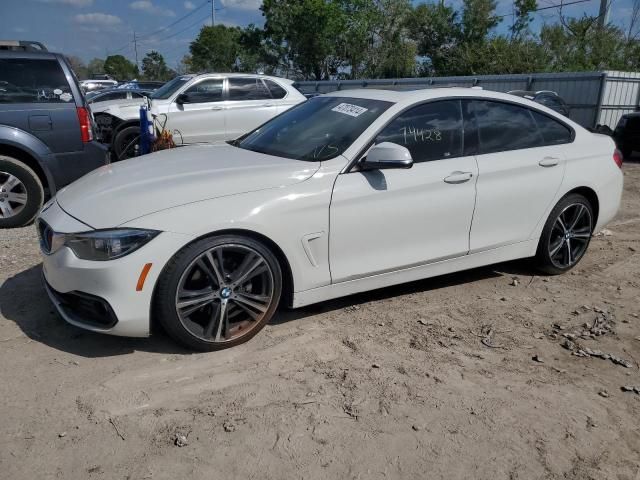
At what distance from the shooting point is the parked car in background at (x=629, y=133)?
42.5ft

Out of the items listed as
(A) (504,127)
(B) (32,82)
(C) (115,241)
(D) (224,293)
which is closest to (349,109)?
(A) (504,127)

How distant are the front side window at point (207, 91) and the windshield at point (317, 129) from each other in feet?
18.7

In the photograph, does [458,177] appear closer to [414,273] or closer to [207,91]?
[414,273]

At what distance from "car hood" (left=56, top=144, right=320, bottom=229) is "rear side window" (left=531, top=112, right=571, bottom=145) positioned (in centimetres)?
213

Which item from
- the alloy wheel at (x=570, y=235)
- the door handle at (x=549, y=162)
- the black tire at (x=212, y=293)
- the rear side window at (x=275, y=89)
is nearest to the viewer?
the black tire at (x=212, y=293)

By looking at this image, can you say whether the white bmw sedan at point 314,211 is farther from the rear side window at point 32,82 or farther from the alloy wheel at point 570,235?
the rear side window at point 32,82

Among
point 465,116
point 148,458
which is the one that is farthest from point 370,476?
point 465,116

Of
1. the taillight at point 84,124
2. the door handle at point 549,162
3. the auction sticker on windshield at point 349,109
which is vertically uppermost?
the auction sticker on windshield at point 349,109

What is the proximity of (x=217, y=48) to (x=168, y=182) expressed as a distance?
5116 centimetres

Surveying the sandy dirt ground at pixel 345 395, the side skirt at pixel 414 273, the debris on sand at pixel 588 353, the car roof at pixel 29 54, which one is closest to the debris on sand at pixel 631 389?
the sandy dirt ground at pixel 345 395

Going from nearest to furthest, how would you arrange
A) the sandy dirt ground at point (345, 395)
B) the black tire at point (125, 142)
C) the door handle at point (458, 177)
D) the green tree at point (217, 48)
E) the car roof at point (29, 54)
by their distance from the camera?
1. the sandy dirt ground at point (345, 395)
2. the door handle at point (458, 177)
3. the car roof at point (29, 54)
4. the black tire at point (125, 142)
5. the green tree at point (217, 48)

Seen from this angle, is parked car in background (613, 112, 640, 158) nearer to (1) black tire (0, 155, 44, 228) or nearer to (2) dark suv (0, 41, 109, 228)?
(2) dark suv (0, 41, 109, 228)

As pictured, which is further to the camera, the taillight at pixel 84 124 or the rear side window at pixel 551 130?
the taillight at pixel 84 124

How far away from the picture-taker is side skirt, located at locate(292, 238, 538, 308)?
11.9 ft
